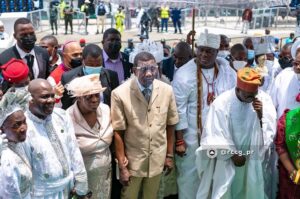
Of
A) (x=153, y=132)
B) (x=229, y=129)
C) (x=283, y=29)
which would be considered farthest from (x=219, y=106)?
(x=283, y=29)

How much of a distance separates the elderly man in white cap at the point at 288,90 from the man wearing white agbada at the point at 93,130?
2.10m

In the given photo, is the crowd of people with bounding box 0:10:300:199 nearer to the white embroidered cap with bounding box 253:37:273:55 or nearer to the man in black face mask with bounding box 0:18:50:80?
the man in black face mask with bounding box 0:18:50:80

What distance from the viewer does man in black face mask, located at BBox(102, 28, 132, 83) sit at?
17.3 ft

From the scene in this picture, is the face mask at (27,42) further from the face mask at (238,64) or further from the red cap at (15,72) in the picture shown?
the face mask at (238,64)

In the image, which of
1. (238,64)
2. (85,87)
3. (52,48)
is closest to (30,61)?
(52,48)

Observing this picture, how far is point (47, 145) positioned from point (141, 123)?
104 centimetres

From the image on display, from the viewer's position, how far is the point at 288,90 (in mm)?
4754

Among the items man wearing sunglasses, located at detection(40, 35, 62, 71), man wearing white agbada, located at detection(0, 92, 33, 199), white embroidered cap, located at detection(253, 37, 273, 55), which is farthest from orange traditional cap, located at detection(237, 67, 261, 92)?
man wearing sunglasses, located at detection(40, 35, 62, 71)

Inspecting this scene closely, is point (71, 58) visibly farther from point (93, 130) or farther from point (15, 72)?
point (93, 130)

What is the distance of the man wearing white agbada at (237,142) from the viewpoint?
413 centimetres

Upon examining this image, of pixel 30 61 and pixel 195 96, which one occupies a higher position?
pixel 30 61

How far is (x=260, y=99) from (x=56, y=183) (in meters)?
2.26

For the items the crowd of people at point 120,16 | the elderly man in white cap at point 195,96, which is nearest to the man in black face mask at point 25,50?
the elderly man in white cap at point 195,96

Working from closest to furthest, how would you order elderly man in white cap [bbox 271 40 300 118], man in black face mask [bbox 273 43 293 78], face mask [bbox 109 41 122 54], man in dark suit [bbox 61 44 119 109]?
man in dark suit [bbox 61 44 119 109] → elderly man in white cap [bbox 271 40 300 118] → face mask [bbox 109 41 122 54] → man in black face mask [bbox 273 43 293 78]
